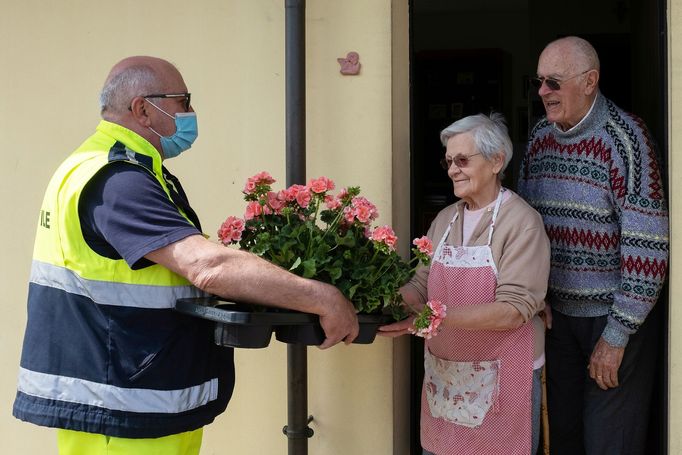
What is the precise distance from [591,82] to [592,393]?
122cm

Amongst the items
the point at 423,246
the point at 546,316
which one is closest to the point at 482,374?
the point at 546,316

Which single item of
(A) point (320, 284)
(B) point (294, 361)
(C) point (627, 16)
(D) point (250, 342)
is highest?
(C) point (627, 16)

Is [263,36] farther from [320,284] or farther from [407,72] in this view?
[320,284]

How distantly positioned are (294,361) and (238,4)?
5.12 feet

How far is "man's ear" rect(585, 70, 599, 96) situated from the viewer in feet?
10.8

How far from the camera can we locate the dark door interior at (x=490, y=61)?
6.02 m

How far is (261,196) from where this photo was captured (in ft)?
9.26

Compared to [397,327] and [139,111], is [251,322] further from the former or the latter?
[139,111]

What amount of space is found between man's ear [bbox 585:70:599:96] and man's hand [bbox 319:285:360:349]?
4.49 ft

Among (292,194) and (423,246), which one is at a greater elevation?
(292,194)

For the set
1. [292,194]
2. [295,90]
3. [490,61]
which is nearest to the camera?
[292,194]

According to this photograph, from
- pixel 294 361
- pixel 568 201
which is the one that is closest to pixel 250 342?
pixel 294 361

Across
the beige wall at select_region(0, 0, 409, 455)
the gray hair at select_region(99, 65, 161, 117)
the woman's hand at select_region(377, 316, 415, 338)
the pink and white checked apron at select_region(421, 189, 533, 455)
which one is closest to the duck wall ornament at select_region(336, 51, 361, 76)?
the beige wall at select_region(0, 0, 409, 455)

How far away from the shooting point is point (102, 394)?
2480 mm
